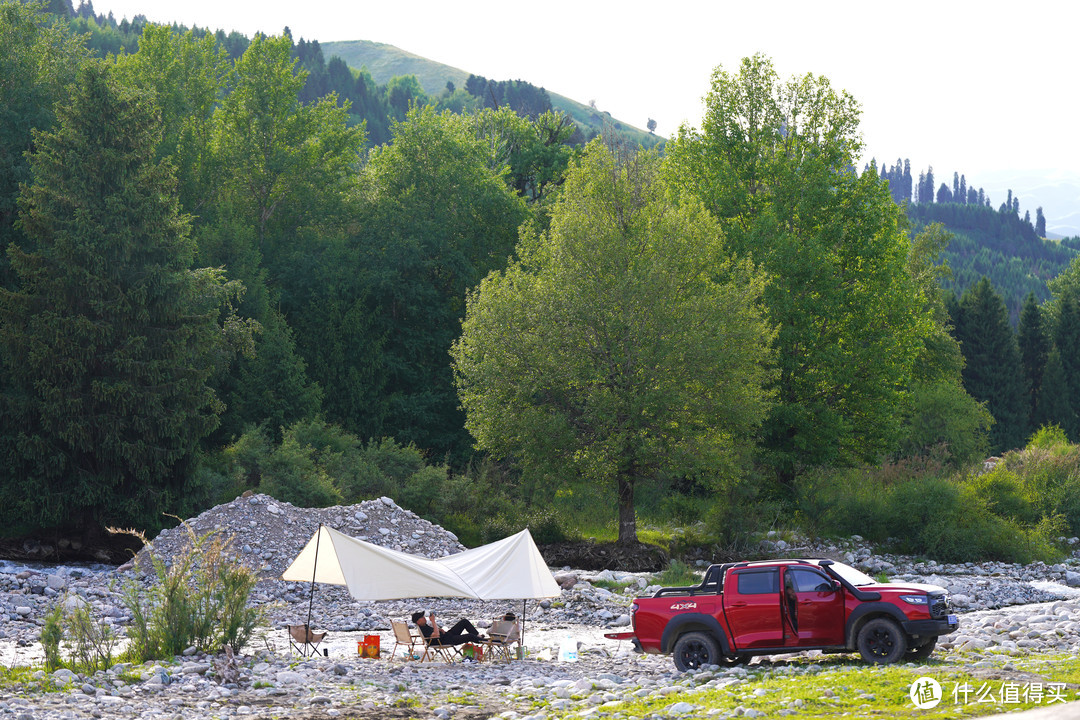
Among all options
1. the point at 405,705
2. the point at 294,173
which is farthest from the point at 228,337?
the point at 405,705

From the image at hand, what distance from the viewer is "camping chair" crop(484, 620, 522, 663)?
18.4m

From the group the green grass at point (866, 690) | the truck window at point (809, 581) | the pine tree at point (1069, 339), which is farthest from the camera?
the pine tree at point (1069, 339)

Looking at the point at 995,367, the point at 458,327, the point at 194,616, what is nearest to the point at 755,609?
the point at 194,616

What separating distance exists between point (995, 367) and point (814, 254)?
49.7 meters

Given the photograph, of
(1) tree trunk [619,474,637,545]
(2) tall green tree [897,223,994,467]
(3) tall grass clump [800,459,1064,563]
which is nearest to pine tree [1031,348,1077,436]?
(2) tall green tree [897,223,994,467]

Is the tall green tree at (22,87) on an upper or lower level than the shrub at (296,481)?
upper

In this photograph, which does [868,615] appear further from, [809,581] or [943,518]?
[943,518]

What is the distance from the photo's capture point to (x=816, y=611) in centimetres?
1557

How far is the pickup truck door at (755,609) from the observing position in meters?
15.7

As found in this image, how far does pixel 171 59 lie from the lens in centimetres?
5072

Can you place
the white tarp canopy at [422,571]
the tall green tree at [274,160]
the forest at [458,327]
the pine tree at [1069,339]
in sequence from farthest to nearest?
1. the pine tree at [1069,339]
2. the tall green tree at [274,160]
3. the forest at [458,327]
4. the white tarp canopy at [422,571]

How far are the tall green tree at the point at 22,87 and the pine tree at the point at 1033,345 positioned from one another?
254 ft

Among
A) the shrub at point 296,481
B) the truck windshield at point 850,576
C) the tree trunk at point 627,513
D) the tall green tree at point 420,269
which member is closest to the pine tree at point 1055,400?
the tall green tree at point 420,269

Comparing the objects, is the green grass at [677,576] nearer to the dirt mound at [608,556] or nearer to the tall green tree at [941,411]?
the dirt mound at [608,556]
